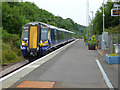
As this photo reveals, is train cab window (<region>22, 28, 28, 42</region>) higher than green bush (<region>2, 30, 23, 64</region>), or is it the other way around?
train cab window (<region>22, 28, 28, 42</region>)

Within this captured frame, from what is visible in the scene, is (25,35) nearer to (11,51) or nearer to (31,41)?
(31,41)

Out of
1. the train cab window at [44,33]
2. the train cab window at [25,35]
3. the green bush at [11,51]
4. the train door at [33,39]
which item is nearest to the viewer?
the train door at [33,39]

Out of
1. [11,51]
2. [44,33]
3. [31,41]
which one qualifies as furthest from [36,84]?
[11,51]

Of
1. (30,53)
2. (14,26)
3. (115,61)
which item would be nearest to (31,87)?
(115,61)

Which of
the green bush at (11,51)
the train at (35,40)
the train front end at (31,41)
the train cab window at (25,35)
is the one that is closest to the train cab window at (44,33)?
the train at (35,40)

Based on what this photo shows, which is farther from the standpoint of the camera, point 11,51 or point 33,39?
point 11,51

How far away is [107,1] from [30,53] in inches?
1374

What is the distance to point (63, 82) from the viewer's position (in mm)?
7262

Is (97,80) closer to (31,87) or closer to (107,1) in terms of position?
(31,87)

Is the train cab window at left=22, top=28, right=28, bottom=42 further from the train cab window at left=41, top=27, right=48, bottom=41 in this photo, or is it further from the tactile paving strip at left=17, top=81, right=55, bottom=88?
the tactile paving strip at left=17, top=81, right=55, bottom=88

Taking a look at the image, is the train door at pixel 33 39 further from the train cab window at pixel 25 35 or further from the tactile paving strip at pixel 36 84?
the tactile paving strip at pixel 36 84

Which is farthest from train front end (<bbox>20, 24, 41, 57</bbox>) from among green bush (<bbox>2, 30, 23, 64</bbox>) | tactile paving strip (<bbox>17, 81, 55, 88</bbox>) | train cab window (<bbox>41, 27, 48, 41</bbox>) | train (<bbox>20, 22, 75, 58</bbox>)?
tactile paving strip (<bbox>17, 81, 55, 88</bbox>)

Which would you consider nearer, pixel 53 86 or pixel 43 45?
pixel 53 86

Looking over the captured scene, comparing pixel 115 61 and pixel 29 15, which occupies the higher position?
pixel 29 15
